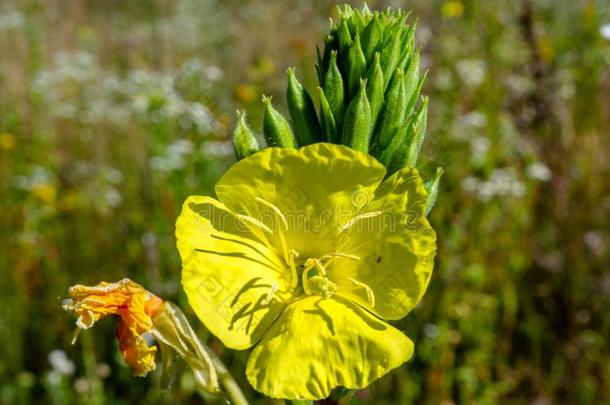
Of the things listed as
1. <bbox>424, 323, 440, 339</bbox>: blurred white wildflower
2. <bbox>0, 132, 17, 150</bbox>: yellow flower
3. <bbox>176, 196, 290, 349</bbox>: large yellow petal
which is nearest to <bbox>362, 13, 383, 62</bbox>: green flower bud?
<bbox>176, 196, 290, 349</bbox>: large yellow petal

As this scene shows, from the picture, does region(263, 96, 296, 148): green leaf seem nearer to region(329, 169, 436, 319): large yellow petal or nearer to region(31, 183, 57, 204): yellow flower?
region(329, 169, 436, 319): large yellow petal

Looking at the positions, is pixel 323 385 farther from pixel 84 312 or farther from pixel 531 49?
pixel 531 49

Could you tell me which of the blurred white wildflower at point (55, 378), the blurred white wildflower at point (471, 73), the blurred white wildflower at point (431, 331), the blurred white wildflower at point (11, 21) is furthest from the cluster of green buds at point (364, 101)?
the blurred white wildflower at point (11, 21)

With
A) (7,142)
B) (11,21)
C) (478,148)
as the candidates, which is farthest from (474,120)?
(11,21)

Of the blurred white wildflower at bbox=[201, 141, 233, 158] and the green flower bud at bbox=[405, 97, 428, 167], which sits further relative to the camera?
the blurred white wildflower at bbox=[201, 141, 233, 158]

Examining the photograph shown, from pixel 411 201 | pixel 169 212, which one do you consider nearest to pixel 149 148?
pixel 169 212

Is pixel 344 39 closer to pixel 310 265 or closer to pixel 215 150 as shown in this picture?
pixel 310 265

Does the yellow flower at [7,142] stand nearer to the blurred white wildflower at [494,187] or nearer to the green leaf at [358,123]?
the blurred white wildflower at [494,187]

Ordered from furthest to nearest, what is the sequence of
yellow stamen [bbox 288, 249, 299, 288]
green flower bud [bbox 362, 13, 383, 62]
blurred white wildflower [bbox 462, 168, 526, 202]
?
blurred white wildflower [bbox 462, 168, 526, 202] → green flower bud [bbox 362, 13, 383, 62] → yellow stamen [bbox 288, 249, 299, 288]
